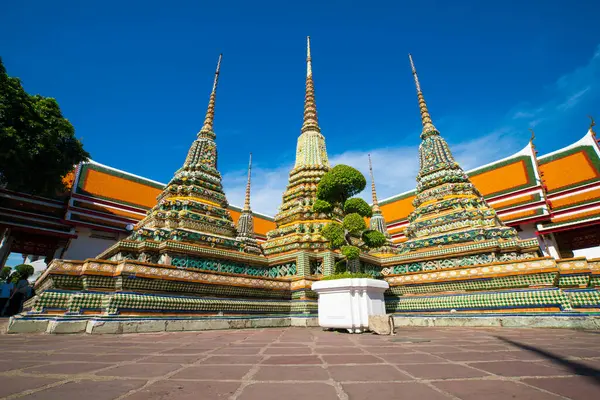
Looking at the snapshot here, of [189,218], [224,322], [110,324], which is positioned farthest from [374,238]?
[189,218]

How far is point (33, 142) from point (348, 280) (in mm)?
13747

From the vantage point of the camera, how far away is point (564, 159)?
694 inches

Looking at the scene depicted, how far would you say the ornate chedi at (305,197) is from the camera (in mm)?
10125

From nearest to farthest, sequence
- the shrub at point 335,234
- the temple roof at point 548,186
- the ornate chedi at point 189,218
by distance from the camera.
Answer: the shrub at point 335,234, the ornate chedi at point 189,218, the temple roof at point 548,186

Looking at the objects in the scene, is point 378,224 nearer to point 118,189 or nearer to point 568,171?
point 568,171

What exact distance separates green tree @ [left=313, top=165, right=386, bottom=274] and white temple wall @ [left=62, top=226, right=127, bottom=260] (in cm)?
1491

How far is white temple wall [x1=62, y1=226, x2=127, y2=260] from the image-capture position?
16594 mm

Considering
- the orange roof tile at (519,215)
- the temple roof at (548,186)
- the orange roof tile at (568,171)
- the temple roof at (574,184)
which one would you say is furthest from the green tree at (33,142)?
the orange roof tile at (568,171)

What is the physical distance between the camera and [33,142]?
1209cm

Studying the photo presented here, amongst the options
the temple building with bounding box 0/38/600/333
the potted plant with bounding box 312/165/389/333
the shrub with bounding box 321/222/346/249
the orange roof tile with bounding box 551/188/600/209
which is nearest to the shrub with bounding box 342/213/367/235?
the potted plant with bounding box 312/165/389/333

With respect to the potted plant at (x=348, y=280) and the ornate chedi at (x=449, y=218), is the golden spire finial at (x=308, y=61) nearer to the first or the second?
the ornate chedi at (x=449, y=218)

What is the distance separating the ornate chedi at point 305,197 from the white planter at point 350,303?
3559 mm

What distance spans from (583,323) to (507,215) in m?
12.4

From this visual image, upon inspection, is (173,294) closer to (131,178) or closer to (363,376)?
(363,376)
